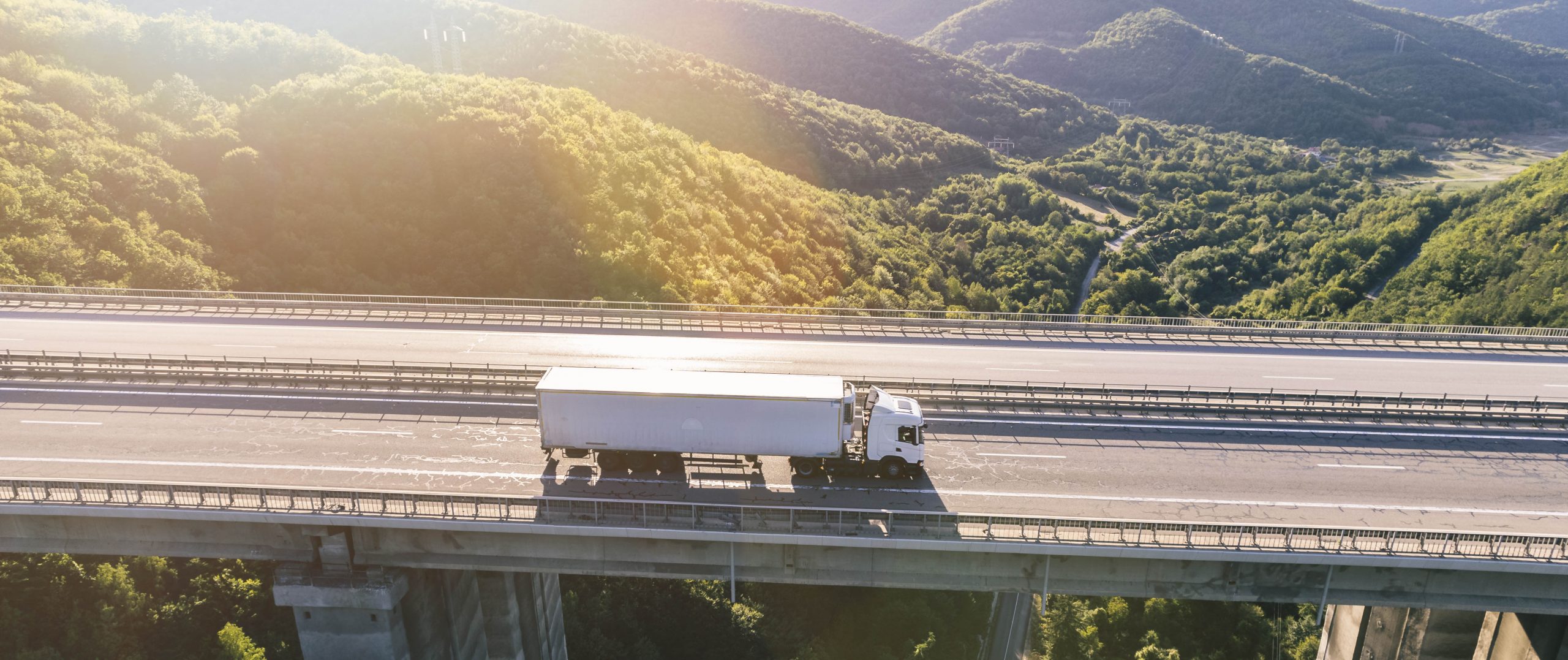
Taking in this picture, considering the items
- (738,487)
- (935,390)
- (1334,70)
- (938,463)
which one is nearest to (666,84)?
(935,390)

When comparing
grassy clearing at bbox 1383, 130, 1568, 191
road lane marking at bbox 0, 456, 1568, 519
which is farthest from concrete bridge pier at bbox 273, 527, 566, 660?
grassy clearing at bbox 1383, 130, 1568, 191

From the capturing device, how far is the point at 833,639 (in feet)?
138

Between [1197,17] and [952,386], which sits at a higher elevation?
[1197,17]

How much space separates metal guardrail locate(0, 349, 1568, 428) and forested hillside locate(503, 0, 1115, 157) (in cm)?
11114

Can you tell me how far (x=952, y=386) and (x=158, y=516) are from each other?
27.0m

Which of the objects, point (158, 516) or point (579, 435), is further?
point (579, 435)

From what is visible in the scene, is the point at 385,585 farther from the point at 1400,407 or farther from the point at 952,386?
the point at 1400,407

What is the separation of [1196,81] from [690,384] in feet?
599

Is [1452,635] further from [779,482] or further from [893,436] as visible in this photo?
[779,482]

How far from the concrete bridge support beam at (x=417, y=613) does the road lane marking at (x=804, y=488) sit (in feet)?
11.3

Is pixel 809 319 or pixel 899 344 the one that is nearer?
pixel 899 344

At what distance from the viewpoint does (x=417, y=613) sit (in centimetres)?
2398

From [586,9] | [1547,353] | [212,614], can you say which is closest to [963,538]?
[212,614]

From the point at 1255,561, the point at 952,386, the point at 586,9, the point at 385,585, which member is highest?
the point at 586,9
